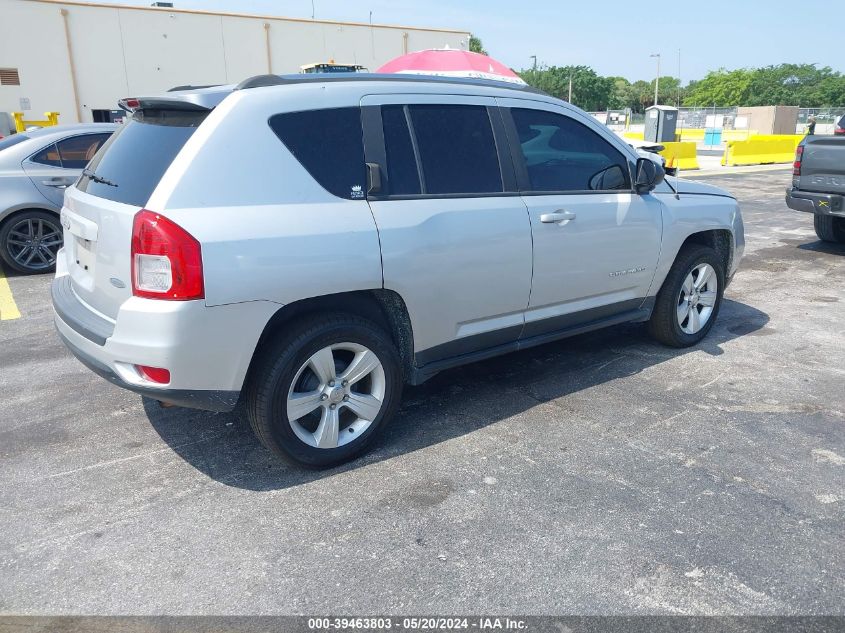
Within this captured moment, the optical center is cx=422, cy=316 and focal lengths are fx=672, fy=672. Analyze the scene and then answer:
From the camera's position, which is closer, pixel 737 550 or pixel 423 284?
pixel 737 550

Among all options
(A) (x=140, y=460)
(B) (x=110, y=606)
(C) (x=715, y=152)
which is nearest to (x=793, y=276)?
(A) (x=140, y=460)

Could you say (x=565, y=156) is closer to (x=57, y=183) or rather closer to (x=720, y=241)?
(x=720, y=241)

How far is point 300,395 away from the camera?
3223mm

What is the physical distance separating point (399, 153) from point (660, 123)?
1907 cm

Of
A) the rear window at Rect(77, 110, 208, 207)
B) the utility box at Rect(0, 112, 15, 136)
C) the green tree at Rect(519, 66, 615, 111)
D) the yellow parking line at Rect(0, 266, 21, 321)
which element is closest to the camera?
the rear window at Rect(77, 110, 208, 207)

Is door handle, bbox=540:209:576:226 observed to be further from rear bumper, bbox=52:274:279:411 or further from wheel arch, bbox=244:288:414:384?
rear bumper, bbox=52:274:279:411

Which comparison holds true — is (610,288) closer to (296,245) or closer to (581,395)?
(581,395)

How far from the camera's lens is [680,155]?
1956 cm

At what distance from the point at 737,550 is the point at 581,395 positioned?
1636 millimetres

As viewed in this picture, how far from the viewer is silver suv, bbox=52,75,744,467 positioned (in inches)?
113

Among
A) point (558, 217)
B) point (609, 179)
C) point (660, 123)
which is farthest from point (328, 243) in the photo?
point (660, 123)

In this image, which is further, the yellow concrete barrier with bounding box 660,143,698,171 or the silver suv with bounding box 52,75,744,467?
the yellow concrete barrier with bounding box 660,143,698,171

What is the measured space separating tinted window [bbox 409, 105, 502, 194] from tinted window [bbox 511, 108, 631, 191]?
272 millimetres

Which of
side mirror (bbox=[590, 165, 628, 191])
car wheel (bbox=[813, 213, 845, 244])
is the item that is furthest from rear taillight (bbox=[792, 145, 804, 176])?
side mirror (bbox=[590, 165, 628, 191])
